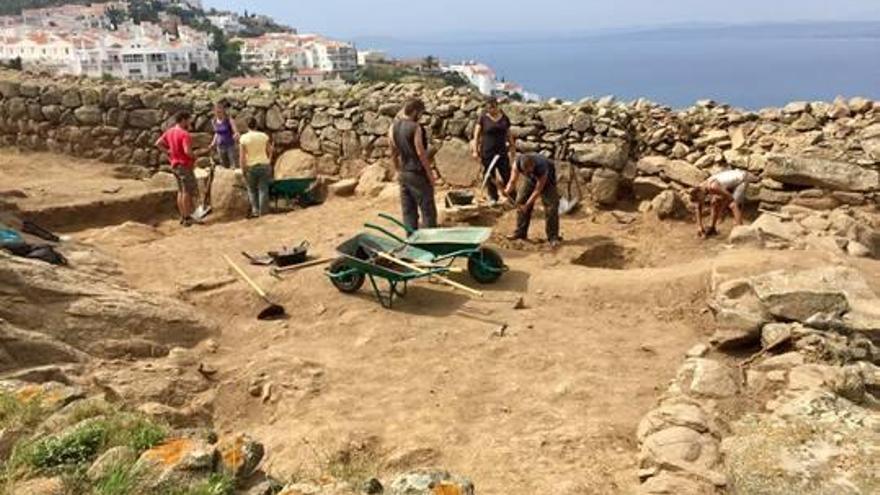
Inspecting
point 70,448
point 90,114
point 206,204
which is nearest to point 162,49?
point 90,114

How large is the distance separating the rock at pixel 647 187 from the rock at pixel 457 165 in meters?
2.28

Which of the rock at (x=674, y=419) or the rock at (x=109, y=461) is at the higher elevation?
the rock at (x=109, y=461)

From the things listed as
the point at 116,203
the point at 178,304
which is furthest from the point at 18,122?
the point at 178,304

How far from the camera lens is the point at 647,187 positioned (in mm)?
11164

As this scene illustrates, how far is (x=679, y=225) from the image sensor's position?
34.5ft

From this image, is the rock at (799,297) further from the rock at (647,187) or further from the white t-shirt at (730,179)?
the rock at (647,187)

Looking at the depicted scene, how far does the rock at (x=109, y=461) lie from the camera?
3658mm

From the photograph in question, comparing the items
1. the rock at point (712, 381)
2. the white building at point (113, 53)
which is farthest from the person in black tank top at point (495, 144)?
the white building at point (113, 53)

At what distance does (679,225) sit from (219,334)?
19.8ft

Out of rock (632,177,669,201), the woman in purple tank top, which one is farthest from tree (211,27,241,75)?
rock (632,177,669,201)

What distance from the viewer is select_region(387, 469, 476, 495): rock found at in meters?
3.65

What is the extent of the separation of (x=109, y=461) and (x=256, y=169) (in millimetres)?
8064

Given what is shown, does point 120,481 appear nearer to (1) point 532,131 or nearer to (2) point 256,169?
(2) point 256,169

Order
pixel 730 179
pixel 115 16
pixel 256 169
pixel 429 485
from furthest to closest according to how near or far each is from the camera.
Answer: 1. pixel 115 16
2. pixel 256 169
3. pixel 730 179
4. pixel 429 485
